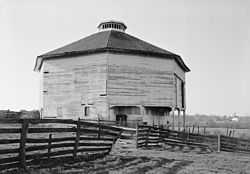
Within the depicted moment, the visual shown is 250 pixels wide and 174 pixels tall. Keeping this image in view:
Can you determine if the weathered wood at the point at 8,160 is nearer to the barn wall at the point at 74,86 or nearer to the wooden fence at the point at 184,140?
the wooden fence at the point at 184,140

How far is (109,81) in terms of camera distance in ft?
91.8

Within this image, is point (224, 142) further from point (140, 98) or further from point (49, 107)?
point (49, 107)

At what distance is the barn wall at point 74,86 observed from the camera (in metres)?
28.2

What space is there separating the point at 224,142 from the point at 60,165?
46.4ft

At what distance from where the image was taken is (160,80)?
2992 cm

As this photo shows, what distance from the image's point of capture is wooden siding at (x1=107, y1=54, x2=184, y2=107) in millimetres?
28250

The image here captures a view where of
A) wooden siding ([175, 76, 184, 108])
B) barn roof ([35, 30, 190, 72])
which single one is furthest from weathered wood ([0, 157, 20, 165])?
wooden siding ([175, 76, 184, 108])

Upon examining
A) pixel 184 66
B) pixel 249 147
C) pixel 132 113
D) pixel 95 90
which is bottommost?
pixel 249 147

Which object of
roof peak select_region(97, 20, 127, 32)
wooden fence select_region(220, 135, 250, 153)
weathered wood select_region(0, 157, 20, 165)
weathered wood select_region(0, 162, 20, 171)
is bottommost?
wooden fence select_region(220, 135, 250, 153)

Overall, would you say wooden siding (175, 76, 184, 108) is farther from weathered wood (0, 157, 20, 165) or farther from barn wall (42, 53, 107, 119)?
weathered wood (0, 157, 20, 165)

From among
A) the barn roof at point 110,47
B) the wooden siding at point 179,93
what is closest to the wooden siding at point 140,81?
the barn roof at point 110,47

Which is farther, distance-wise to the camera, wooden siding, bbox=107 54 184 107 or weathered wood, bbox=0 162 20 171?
wooden siding, bbox=107 54 184 107

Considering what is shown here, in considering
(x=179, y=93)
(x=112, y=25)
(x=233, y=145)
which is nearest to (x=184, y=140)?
(x=233, y=145)

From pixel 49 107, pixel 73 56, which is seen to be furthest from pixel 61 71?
pixel 49 107
